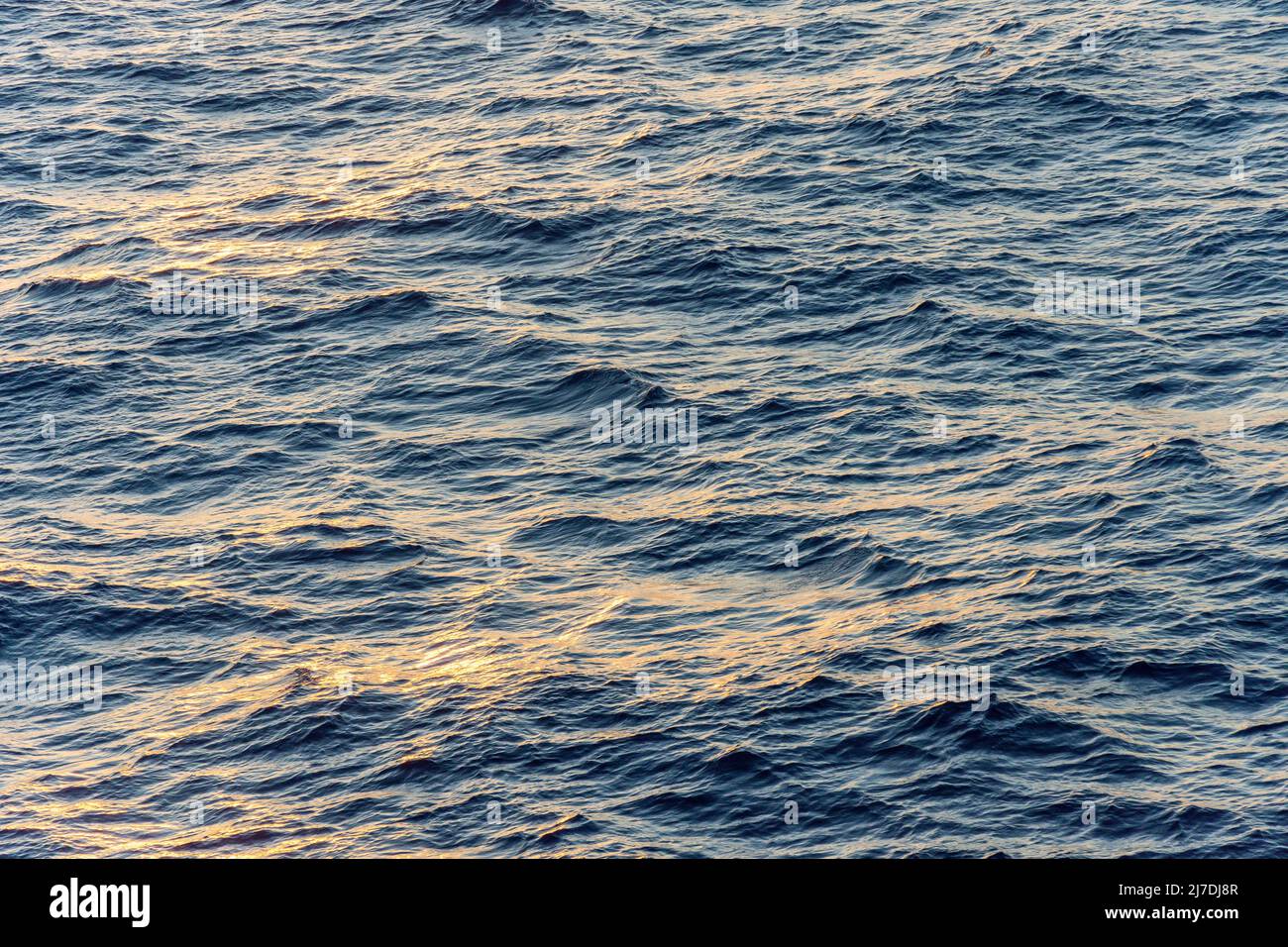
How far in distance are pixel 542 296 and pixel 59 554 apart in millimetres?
23580

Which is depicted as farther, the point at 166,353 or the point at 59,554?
the point at 166,353

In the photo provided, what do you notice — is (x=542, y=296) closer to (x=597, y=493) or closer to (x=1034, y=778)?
(x=597, y=493)

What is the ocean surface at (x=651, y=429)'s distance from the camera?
4853 centimetres

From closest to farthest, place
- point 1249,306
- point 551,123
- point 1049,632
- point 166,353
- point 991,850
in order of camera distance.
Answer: point 991,850
point 1049,632
point 1249,306
point 166,353
point 551,123

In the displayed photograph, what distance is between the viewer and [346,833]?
1848 inches

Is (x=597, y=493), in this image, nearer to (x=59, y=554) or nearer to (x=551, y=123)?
(x=59, y=554)

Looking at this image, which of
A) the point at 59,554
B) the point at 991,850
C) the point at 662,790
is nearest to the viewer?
the point at 991,850

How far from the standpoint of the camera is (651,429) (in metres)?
67.1

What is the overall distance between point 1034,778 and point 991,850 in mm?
3433

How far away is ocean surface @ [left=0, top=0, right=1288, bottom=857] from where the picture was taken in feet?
159

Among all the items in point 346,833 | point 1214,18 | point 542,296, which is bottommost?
point 346,833

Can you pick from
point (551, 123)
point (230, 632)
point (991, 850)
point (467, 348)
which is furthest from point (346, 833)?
point (551, 123)

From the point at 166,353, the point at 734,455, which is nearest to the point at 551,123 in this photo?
the point at 166,353

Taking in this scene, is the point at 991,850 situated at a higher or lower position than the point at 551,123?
lower
